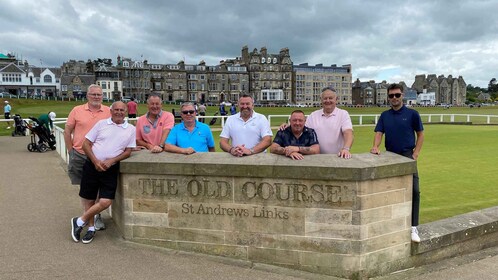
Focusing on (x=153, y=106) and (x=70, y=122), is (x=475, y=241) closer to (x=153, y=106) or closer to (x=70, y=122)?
(x=153, y=106)

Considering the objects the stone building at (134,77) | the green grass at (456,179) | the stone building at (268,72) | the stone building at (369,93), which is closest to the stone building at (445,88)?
the stone building at (369,93)

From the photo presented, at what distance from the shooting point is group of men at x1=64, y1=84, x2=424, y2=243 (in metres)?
4.58

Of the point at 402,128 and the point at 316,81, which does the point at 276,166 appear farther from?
the point at 316,81

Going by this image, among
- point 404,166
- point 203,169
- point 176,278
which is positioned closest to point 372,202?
point 404,166

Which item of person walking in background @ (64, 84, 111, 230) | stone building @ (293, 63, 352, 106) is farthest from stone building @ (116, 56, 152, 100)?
person walking in background @ (64, 84, 111, 230)

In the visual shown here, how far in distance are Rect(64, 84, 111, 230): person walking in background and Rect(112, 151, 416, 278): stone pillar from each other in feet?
3.15

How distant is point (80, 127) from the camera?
17.3ft

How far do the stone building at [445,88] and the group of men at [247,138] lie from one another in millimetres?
156867

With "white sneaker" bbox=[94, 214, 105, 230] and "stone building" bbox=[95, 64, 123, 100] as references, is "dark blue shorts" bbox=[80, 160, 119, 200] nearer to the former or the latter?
"white sneaker" bbox=[94, 214, 105, 230]

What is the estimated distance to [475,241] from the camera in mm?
4867

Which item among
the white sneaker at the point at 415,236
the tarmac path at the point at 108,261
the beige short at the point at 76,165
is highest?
the beige short at the point at 76,165

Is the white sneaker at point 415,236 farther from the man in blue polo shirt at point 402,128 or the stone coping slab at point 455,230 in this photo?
the man in blue polo shirt at point 402,128

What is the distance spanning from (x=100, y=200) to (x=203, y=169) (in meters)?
1.41

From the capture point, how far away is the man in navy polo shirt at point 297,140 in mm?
4426
